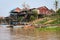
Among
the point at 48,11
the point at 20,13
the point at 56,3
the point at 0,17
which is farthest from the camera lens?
the point at 0,17

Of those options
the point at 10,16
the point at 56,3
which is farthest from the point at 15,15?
the point at 56,3

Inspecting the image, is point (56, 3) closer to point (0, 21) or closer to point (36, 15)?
point (36, 15)

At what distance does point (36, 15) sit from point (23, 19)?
3.45 meters

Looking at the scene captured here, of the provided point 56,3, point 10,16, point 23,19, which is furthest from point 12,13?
point 56,3

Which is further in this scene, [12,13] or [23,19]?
[12,13]

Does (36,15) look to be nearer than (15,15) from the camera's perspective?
Yes

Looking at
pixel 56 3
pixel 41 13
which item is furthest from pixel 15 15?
pixel 56 3

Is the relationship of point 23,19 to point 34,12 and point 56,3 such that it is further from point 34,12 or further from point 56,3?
point 56,3

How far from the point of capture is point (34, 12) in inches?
2500

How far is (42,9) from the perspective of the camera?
7100cm

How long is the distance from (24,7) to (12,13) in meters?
4.55

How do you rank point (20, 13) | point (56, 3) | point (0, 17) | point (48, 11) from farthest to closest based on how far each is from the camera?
point (0, 17)
point (48, 11)
point (20, 13)
point (56, 3)

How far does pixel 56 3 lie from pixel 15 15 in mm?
13286

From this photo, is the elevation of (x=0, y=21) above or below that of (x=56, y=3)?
below
